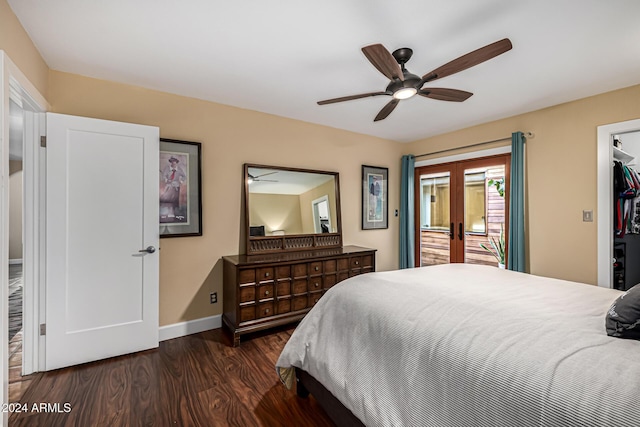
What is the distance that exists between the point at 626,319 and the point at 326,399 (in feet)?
4.68

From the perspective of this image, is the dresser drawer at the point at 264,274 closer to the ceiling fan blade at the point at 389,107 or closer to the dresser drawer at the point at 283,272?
the dresser drawer at the point at 283,272

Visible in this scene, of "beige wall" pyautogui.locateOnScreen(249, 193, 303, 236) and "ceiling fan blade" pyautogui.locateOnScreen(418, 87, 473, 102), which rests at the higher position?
"ceiling fan blade" pyautogui.locateOnScreen(418, 87, 473, 102)

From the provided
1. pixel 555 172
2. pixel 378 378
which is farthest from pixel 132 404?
pixel 555 172

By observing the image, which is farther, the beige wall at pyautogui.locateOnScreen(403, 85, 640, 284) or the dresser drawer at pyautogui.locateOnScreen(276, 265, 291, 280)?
the dresser drawer at pyautogui.locateOnScreen(276, 265, 291, 280)

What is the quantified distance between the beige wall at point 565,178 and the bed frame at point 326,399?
9.80ft

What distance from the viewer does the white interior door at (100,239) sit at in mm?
2352

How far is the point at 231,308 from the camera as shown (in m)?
3.00

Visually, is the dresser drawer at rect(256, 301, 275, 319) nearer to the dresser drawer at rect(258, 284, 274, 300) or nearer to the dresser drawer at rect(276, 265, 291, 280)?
the dresser drawer at rect(258, 284, 274, 300)

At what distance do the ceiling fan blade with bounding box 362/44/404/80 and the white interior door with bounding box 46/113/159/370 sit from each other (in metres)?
2.07

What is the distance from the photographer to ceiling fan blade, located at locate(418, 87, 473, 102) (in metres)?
2.18

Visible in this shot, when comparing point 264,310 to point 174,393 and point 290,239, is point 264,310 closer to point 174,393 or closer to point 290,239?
point 290,239

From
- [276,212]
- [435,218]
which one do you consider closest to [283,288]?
[276,212]

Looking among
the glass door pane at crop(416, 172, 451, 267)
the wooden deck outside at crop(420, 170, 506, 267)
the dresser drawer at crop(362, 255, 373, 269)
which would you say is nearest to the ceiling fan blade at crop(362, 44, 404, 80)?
the dresser drawer at crop(362, 255, 373, 269)

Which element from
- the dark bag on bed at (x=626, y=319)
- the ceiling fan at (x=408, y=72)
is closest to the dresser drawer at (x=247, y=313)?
the ceiling fan at (x=408, y=72)
